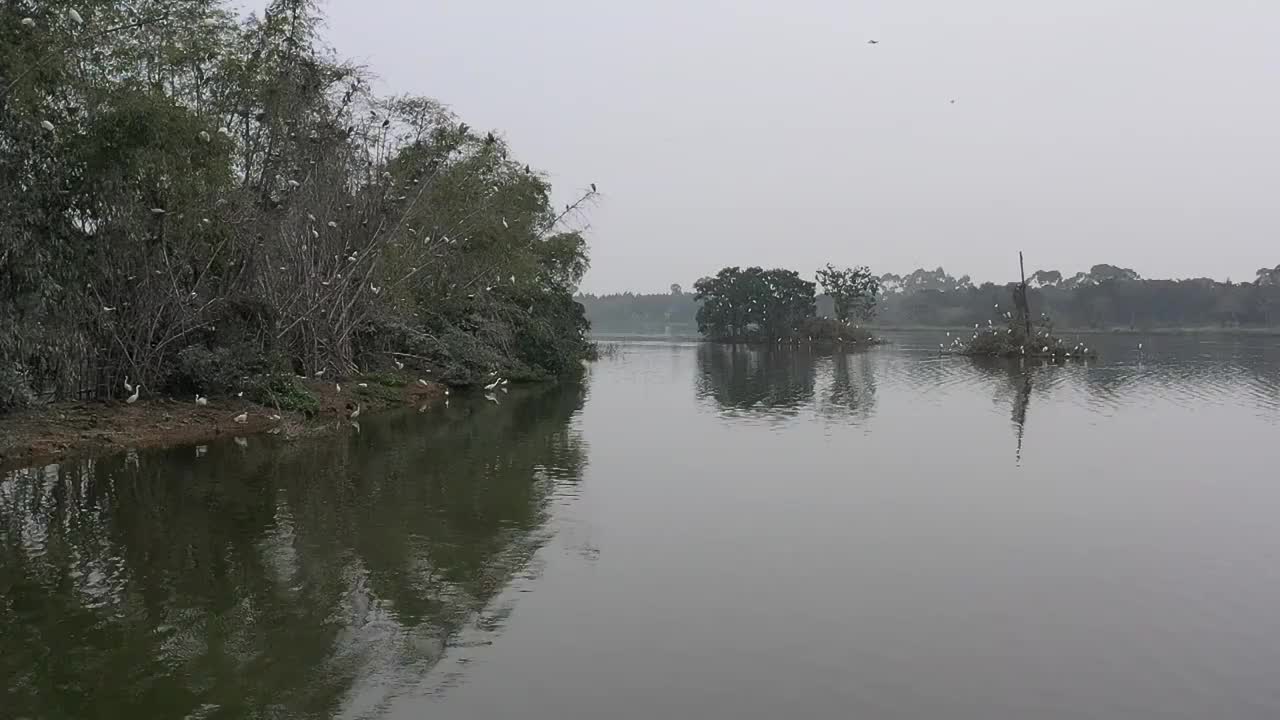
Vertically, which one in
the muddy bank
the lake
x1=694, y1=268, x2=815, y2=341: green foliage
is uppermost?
x1=694, y1=268, x2=815, y2=341: green foliage

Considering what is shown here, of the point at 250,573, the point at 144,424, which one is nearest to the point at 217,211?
the point at 144,424

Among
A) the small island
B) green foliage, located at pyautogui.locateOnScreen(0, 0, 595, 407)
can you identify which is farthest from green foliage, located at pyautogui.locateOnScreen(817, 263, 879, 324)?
green foliage, located at pyautogui.locateOnScreen(0, 0, 595, 407)

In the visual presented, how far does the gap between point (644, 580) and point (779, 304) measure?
61.9 meters

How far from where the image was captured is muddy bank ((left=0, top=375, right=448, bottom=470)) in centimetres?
1261

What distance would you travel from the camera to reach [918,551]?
916 cm

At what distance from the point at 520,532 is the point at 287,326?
1075 cm

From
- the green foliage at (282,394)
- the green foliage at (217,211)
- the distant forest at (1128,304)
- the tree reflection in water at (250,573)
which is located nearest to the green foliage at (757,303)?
the distant forest at (1128,304)

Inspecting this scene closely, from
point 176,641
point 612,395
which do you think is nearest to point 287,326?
point 612,395

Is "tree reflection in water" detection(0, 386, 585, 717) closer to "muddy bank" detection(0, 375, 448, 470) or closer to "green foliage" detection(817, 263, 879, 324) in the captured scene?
"muddy bank" detection(0, 375, 448, 470)

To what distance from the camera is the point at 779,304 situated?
226 feet

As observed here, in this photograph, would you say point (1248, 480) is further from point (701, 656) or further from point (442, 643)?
point (442, 643)

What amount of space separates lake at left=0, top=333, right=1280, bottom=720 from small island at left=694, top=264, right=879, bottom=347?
165 ft

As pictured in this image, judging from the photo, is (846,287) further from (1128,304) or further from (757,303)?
(1128,304)

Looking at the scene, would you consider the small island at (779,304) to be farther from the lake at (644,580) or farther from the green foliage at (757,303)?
the lake at (644,580)
